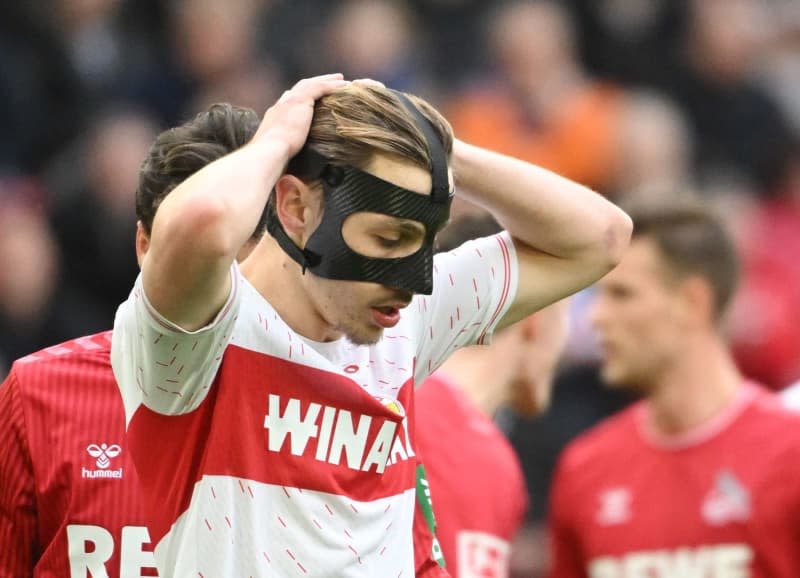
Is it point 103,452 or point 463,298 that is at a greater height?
point 463,298

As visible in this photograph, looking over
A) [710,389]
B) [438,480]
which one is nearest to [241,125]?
[438,480]

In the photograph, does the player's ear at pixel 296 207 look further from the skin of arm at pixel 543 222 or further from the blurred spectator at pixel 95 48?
the blurred spectator at pixel 95 48

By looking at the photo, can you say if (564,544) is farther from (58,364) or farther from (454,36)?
(454,36)

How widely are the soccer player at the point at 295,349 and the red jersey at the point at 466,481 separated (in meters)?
1.24

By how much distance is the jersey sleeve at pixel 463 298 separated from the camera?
3408 millimetres

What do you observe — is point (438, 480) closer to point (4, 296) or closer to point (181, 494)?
point (181, 494)

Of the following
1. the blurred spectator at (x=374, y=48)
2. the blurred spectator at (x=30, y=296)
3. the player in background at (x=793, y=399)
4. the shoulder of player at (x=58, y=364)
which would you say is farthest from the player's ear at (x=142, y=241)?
the blurred spectator at (x=374, y=48)

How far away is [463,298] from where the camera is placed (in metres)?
3.42

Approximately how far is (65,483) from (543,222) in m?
1.19

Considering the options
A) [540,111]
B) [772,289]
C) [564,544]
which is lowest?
[772,289]

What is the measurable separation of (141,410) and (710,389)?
3.31 m

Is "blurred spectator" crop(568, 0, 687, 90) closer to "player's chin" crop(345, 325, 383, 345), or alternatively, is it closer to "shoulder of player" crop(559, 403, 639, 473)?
"shoulder of player" crop(559, 403, 639, 473)

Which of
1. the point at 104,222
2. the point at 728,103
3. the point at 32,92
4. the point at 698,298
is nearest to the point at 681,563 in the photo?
the point at 698,298

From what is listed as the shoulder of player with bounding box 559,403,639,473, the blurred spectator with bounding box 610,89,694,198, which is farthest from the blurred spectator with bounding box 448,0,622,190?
the shoulder of player with bounding box 559,403,639,473
